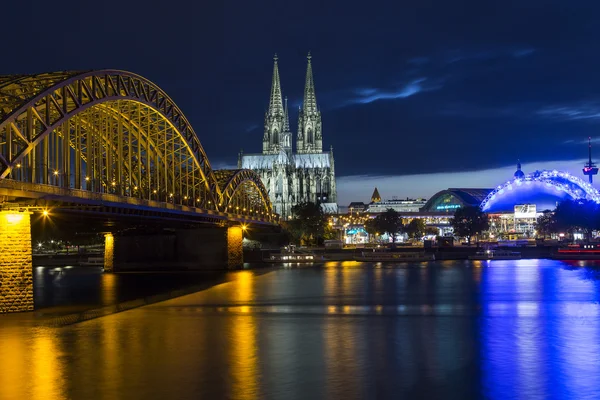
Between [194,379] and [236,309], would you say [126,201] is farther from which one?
[194,379]

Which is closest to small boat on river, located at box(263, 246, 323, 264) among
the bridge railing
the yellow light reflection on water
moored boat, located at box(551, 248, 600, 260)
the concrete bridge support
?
moored boat, located at box(551, 248, 600, 260)

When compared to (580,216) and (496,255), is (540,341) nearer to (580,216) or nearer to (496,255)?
(496,255)

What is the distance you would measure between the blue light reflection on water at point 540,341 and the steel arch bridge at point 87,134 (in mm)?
28249

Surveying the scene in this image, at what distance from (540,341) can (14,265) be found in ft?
96.6

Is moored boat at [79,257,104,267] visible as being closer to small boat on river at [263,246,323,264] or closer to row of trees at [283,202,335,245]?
small boat on river at [263,246,323,264]

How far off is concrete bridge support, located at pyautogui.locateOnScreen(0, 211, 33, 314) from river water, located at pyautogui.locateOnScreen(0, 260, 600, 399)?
1.47m

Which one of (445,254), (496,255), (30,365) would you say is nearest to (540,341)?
(30,365)

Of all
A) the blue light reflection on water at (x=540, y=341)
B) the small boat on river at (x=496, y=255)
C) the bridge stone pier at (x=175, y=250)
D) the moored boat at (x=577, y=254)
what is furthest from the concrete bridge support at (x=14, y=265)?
the moored boat at (x=577, y=254)

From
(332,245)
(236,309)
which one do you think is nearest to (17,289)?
(236,309)

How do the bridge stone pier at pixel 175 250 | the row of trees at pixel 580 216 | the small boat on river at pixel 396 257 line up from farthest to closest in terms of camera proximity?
the row of trees at pixel 580 216, the small boat on river at pixel 396 257, the bridge stone pier at pixel 175 250

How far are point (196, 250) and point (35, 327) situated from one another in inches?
2789

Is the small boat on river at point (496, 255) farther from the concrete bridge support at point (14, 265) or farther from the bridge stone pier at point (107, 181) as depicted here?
the concrete bridge support at point (14, 265)

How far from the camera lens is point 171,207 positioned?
3265 inches

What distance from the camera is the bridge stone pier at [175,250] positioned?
11156 cm
